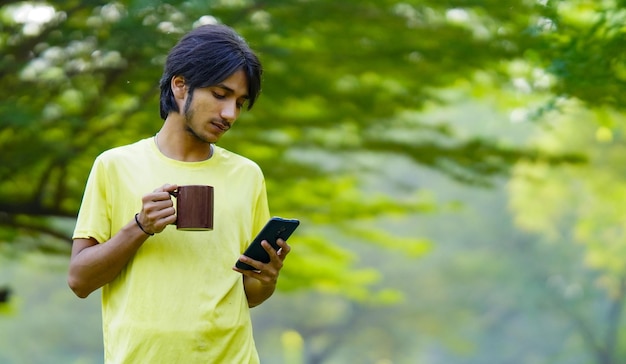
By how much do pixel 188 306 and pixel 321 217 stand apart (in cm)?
1097

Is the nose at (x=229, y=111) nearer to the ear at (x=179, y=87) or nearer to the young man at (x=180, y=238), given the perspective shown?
the young man at (x=180, y=238)

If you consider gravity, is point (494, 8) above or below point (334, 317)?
above

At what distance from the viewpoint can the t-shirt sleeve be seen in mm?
3043

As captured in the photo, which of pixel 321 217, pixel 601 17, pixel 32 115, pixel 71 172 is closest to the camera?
pixel 601 17

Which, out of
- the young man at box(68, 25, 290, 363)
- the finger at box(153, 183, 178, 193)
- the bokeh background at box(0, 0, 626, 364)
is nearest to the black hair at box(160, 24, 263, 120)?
the young man at box(68, 25, 290, 363)

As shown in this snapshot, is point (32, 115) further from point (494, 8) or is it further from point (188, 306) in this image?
point (188, 306)

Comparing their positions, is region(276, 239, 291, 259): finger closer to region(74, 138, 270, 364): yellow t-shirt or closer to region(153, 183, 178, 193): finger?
region(74, 138, 270, 364): yellow t-shirt

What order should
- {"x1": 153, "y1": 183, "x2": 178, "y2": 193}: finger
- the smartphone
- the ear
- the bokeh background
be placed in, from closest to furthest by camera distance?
{"x1": 153, "y1": 183, "x2": 178, "y2": 193}: finger
the smartphone
the ear
the bokeh background

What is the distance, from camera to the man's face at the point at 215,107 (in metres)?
3.08

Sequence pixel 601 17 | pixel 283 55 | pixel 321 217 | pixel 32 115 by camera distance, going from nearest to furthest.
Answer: pixel 601 17 → pixel 32 115 → pixel 283 55 → pixel 321 217

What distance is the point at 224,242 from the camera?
310cm

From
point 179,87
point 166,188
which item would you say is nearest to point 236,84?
point 179,87

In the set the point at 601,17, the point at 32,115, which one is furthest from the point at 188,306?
the point at 32,115

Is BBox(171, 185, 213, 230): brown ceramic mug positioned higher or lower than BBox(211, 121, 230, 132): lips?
lower
